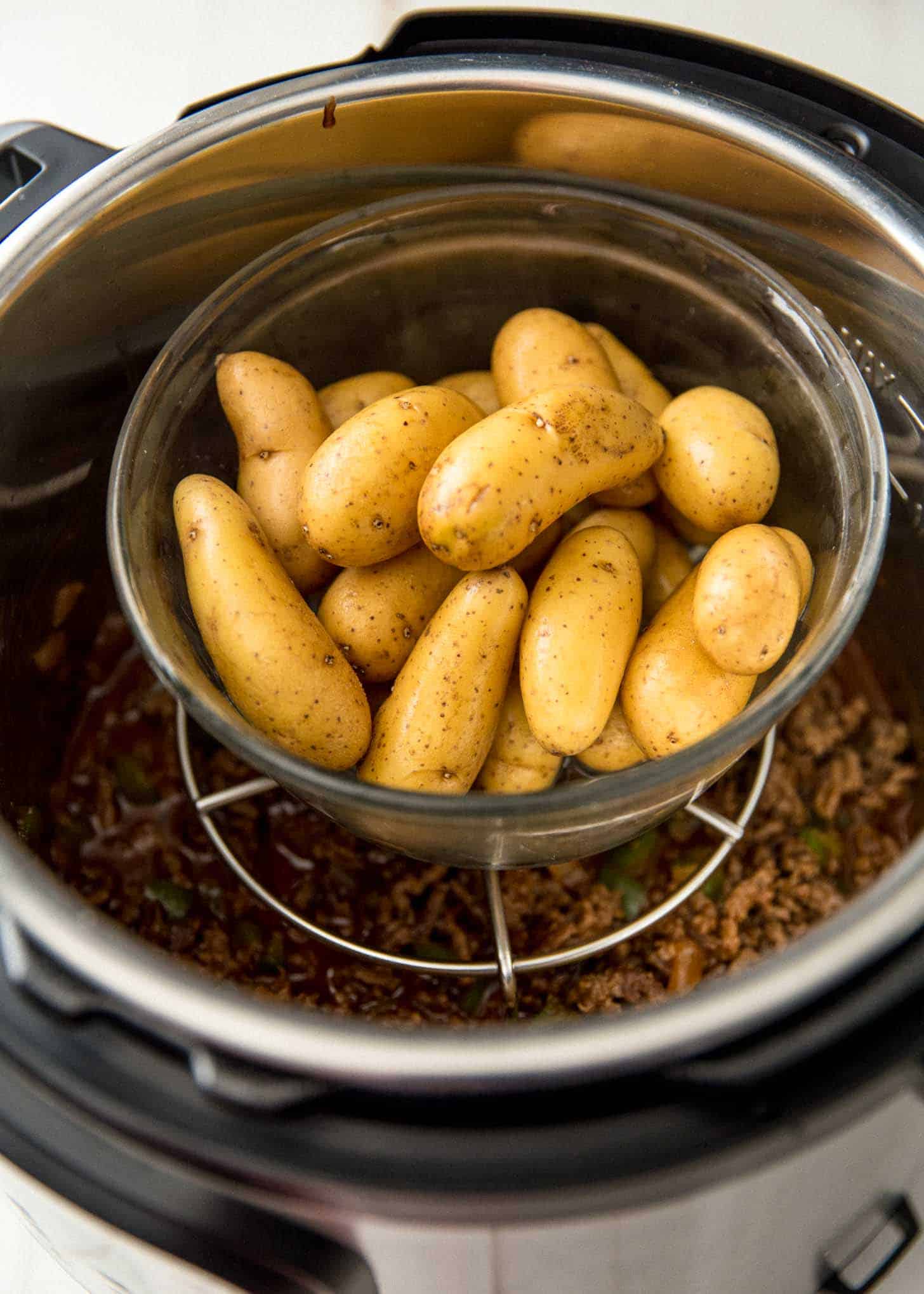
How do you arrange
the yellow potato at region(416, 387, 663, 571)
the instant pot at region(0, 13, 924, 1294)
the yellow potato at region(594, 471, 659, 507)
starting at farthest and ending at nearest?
the yellow potato at region(594, 471, 659, 507) < the yellow potato at region(416, 387, 663, 571) < the instant pot at region(0, 13, 924, 1294)

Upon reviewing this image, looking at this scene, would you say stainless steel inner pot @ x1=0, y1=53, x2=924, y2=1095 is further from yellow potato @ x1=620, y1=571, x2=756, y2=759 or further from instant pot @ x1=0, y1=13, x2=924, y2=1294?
yellow potato @ x1=620, y1=571, x2=756, y2=759

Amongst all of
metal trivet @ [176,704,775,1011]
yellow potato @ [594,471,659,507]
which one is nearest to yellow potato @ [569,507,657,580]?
yellow potato @ [594,471,659,507]

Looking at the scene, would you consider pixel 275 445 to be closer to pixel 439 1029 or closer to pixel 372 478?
pixel 372 478

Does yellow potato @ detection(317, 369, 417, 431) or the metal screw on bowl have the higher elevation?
the metal screw on bowl

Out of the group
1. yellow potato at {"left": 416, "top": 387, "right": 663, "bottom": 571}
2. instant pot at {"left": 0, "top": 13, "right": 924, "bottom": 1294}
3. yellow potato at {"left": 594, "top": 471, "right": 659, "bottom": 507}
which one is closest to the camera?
instant pot at {"left": 0, "top": 13, "right": 924, "bottom": 1294}

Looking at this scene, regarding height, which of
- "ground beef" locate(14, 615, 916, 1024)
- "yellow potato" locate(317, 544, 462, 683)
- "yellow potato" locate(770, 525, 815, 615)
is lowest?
"ground beef" locate(14, 615, 916, 1024)

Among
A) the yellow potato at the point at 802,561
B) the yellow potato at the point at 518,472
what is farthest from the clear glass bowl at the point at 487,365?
the yellow potato at the point at 518,472

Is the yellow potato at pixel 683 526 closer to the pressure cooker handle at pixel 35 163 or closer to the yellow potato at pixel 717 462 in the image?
the yellow potato at pixel 717 462
